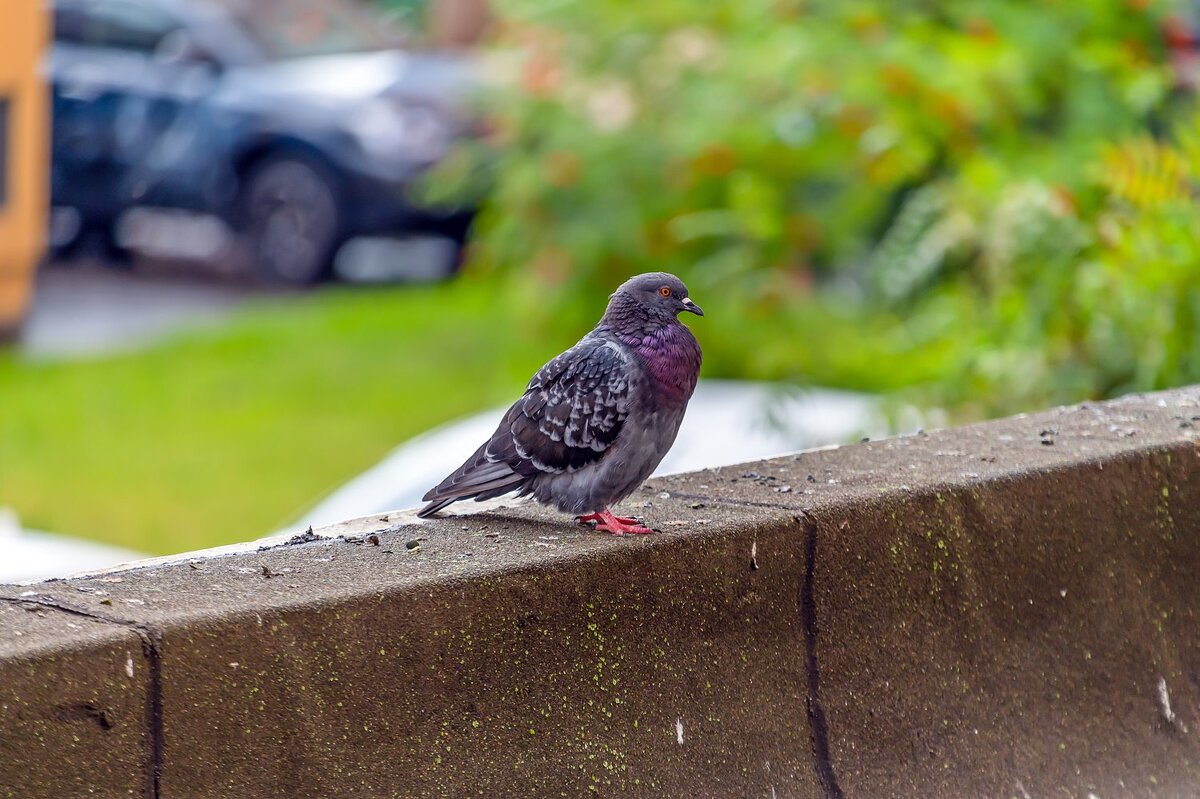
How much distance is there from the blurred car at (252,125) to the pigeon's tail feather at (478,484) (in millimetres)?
10697

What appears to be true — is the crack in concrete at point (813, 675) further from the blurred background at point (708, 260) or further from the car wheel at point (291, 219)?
the car wheel at point (291, 219)

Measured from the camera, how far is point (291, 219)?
1427 centimetres

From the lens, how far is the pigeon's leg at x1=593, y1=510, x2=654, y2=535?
298 cm

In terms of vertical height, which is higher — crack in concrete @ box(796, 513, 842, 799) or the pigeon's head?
the pigeon's head

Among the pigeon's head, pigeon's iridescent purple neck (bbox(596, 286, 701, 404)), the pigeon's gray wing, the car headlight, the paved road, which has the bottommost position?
the paved road

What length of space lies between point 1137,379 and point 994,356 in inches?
21.7

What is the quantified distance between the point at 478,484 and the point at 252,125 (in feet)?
38.2

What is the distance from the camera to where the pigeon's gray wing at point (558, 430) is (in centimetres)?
315

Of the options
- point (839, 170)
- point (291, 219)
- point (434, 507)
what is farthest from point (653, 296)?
point (291, 219)

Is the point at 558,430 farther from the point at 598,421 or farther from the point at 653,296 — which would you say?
the point at 653,296

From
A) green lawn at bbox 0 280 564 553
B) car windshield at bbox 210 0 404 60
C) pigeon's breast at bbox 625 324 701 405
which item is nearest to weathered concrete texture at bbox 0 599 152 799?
pigeon's breast at bbox 625 324 701 405

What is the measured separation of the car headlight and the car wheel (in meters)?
0.50

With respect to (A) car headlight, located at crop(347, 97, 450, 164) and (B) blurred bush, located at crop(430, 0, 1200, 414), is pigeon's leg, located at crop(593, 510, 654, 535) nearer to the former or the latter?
(B) blurred bush, located at crop(430, 0, 1200, 414)

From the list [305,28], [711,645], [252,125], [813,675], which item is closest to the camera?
[711,645]
